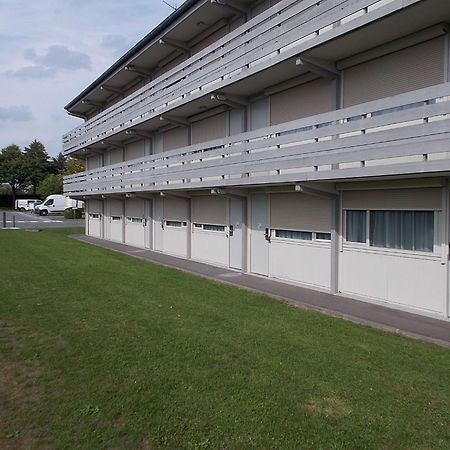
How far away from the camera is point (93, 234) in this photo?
3033 cm

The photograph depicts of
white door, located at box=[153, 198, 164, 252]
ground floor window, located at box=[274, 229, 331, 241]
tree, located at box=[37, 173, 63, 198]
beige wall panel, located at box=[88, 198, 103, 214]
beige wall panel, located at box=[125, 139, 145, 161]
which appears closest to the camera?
ground floor window, located at box=[274, 229, 331, 241]

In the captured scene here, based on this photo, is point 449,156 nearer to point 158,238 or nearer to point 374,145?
point 374,145

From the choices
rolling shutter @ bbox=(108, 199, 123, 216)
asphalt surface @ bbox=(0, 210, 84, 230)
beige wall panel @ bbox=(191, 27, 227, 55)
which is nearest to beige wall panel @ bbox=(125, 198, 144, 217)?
rolling shutter @ bbox=(108, 199, 123, 216)

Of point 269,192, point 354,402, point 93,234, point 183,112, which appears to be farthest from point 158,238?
point 354,402

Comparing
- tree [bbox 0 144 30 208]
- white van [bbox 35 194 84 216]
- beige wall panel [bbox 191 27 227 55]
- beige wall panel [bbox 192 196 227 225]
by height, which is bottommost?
beige wall panel [bbox 192 196 227 225]

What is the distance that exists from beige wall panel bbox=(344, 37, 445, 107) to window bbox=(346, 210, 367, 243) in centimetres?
247

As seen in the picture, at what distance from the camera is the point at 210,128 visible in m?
15.7

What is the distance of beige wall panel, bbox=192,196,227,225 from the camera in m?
15.4

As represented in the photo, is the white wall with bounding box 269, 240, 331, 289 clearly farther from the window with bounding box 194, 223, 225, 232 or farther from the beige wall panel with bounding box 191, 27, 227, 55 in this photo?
the beige wall panel with bounding box 191, 27, 227, 55

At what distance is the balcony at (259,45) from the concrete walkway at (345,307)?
5461 millimetres

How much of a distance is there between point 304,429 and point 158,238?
54.9 feet

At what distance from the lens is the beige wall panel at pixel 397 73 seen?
8.16 metres

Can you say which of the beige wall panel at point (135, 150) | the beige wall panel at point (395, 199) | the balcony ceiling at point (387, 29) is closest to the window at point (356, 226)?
the beige wall panel at point (395, 199)

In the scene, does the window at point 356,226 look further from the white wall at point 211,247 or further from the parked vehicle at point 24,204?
the parked vehicle at point 24,204
